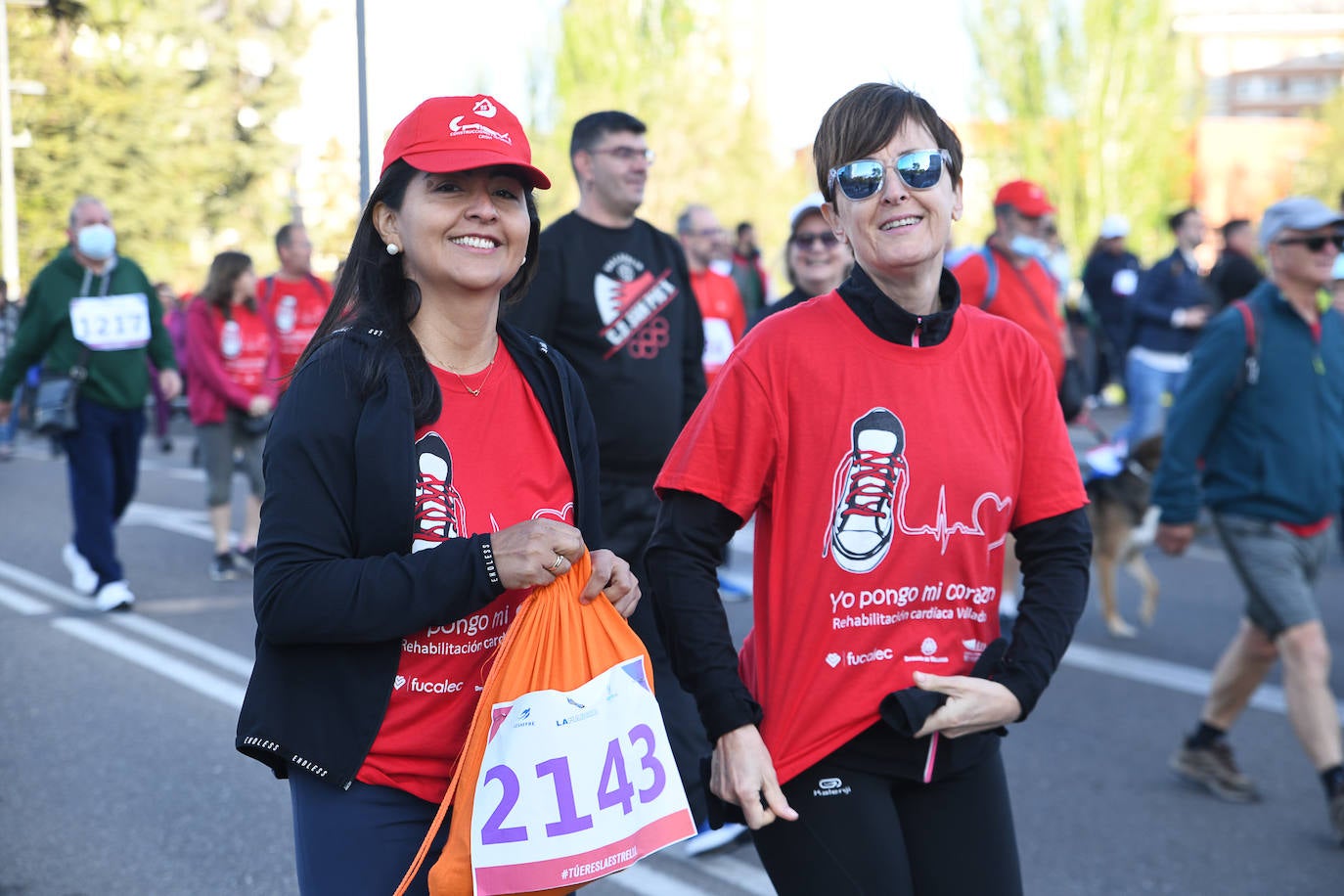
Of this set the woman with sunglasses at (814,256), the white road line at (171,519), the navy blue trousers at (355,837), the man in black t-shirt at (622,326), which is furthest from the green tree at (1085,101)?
the navy blue trousers at (355,837)

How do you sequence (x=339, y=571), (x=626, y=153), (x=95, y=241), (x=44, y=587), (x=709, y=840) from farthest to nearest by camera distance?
(x=44, y=587) < (x=95, y=241) < (x=626, y=153) < (x=709, y=840) < (x=339, y=571)

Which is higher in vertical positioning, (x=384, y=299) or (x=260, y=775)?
(x=384, y=299)

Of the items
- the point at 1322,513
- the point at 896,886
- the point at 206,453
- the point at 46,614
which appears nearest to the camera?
the point at 896,886

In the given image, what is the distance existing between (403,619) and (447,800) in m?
0.30

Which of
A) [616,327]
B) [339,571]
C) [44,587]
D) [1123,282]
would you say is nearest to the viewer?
[339,571]

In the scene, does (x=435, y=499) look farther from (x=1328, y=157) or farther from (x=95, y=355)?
(x=1328, y=157)

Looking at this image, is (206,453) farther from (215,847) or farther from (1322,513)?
(1322,513)

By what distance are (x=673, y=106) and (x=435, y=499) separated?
35215mm

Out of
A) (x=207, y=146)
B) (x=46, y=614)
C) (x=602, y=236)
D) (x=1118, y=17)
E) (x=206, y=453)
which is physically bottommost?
(x=46, y=614)

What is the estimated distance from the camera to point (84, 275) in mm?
8477

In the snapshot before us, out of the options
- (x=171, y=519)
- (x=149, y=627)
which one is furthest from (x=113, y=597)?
(x=171, y=519)

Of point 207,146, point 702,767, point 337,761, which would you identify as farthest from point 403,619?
point 207,146

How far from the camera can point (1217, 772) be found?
5.48m

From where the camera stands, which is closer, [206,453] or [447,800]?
[447,800]
